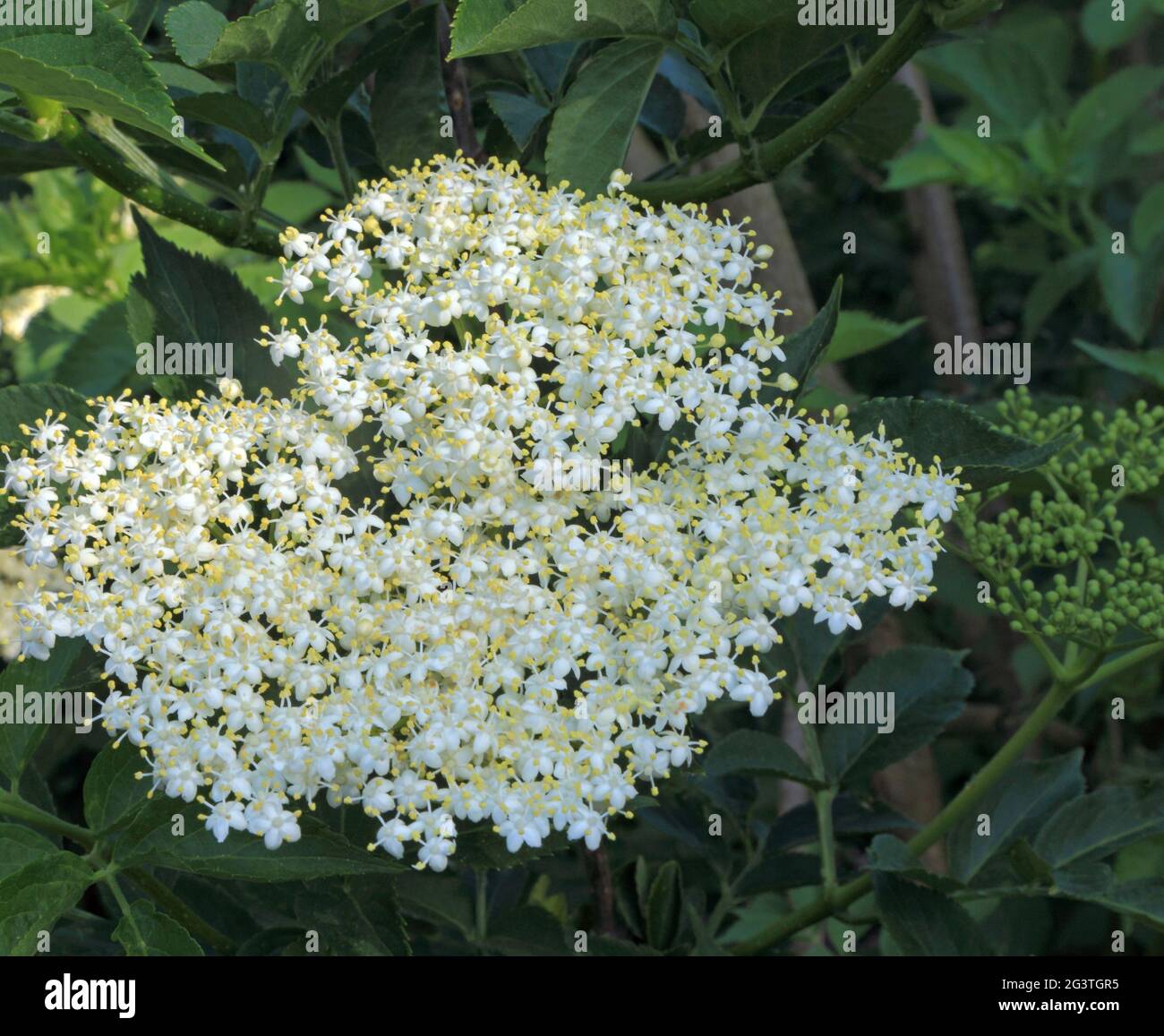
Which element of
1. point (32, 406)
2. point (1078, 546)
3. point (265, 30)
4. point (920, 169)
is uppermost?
point (920, 169)

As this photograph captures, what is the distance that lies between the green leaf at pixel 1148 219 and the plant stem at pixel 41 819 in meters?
1.57

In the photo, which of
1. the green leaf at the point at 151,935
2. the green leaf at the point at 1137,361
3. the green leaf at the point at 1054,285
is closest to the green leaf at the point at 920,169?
the green leaf at the point at 1054,285

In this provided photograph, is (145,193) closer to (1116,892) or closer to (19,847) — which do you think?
(19,847)

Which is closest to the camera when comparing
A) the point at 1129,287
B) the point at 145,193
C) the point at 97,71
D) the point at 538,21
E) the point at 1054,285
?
the point at 97,71

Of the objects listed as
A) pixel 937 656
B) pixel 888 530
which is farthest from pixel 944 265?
pixel 888 530

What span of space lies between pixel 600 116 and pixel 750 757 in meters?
0.59

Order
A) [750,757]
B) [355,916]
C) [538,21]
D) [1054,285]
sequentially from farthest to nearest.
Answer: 1. [1054,285]
2. [750,757]
3. [355,916]
4. [538,21]

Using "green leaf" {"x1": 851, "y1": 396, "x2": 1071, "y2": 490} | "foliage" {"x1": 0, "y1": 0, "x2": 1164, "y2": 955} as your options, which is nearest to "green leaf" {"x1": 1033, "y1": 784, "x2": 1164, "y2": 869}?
"foliage" {"x1": 0, "y1": 0, "x2": 1164, "y2": 955}

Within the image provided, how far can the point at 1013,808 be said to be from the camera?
139 centimetres

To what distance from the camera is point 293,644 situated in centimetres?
102

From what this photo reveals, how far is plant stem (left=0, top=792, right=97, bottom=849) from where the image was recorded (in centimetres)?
113

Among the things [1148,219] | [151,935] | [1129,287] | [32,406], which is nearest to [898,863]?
[151,935]
